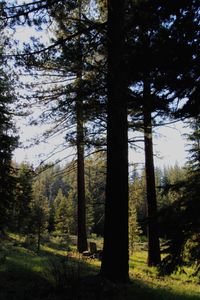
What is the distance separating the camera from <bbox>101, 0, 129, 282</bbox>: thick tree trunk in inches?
250

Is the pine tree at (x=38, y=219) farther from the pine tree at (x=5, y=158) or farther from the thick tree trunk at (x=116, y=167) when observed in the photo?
the thick tree trunk at (x=116, y=167)

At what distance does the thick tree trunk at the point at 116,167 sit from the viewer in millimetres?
6359

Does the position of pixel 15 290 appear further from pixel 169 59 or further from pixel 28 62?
pixel 28 62

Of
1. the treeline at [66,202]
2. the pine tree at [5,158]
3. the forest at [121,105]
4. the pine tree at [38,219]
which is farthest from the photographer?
the pine tree at [38,219]

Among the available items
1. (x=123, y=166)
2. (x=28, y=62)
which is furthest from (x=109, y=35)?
(x=123, y=166)

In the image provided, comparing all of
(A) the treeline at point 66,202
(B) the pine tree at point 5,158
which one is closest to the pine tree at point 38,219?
(A) the treeline at point 66,202

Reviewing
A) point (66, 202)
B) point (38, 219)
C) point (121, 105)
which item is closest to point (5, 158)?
point (121, 105)

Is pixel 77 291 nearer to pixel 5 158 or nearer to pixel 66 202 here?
pixel 5 158

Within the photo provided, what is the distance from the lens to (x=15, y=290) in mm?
5797

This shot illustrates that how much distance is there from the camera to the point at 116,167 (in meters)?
6.66

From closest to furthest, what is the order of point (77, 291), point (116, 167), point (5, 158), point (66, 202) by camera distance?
point (77, 291)
point (116, 167)
point (5, 158)
point (66, 202)

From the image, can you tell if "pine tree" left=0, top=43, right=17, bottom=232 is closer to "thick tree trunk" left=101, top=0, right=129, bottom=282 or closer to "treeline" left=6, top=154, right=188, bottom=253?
"treeline" left=6, top=154, right=188, bottom=253

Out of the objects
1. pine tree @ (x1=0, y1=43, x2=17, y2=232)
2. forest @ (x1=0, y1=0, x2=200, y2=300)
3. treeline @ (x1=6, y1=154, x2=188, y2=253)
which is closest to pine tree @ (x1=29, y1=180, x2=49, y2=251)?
treeline @ (x1=6, y1=154, x2=188, y2=253)

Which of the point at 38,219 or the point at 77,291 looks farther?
the point at 38,219
